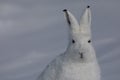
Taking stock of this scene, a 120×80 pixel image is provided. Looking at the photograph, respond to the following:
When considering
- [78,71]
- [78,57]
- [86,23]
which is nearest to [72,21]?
[86,23]

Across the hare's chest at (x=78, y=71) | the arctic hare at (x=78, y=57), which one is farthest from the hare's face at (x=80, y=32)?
the hare's chest at (x=78, y=71)

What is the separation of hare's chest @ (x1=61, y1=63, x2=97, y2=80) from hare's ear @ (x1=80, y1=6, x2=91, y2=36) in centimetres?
85

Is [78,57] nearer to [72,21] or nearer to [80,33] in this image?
[80,33]

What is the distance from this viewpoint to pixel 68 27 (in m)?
53.2

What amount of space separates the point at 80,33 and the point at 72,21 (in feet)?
1.36

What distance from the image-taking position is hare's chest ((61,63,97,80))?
53062 mm

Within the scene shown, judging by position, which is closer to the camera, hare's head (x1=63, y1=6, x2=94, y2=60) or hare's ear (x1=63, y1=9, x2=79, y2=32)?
hare's head (x1=63, y1=6, x2=94, y2=60)

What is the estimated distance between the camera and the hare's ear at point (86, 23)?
5300 cm

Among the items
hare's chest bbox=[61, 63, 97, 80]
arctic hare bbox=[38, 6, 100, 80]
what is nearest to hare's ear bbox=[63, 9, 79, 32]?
arctic hare bbox=[38, 6, 100, 80]

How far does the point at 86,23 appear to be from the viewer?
5309cm

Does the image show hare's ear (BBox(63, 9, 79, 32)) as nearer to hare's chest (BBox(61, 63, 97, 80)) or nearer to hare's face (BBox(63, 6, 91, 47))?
hare's face (BBox(63, 6, 91, 47))

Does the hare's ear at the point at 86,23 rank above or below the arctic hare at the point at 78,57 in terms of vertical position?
above

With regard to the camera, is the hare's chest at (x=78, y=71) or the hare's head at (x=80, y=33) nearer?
the hare's head at (x=80, y=33)

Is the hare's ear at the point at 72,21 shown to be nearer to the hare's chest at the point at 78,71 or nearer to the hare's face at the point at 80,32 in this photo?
the hare's face at the point at 80,32
